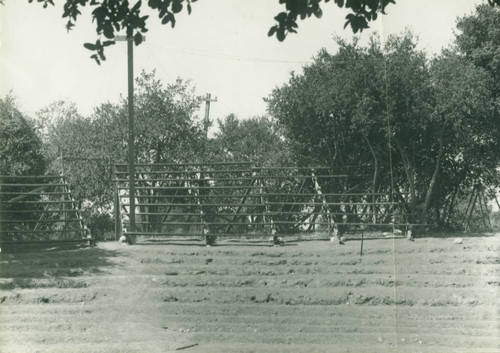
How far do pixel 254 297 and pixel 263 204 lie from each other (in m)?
4.90

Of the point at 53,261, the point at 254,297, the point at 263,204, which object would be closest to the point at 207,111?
the point at 263,204

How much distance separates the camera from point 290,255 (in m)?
13.7

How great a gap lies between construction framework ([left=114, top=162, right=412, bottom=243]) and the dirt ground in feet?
4.24

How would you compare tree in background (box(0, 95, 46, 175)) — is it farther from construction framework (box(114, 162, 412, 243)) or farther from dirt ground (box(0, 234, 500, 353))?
dirt ground (box(0, 234, 500, 353))

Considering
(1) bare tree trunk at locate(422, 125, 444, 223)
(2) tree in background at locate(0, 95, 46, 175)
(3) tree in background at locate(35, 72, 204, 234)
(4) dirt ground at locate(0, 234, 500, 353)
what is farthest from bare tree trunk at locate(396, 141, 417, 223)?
(2) tree in background at locate(0, 95, 46, 175)

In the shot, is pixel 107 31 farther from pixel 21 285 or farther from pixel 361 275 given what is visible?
pixel 361 275

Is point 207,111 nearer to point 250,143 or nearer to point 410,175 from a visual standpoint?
point 250,143

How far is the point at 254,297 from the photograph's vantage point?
1096cm

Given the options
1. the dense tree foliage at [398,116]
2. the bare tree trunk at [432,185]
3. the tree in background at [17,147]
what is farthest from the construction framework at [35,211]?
the bare tree trunk at [432,185]

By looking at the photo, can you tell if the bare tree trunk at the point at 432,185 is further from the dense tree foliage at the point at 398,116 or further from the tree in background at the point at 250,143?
the tree in background at the point at 250,143

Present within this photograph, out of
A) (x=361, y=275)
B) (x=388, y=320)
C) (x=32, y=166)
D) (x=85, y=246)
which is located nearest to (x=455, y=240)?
(x=361, y=275)

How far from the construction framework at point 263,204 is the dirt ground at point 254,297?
129 cm

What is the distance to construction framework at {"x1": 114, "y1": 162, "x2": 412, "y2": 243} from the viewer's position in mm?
15875

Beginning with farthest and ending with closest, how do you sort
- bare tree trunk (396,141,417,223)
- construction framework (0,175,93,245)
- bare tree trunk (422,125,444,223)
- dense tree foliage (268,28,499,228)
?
bare tree trunk (396,141,417,223)
bare tree trunk (422,125,444,223)
dense tree foliage (268,28,499,228)
construction framework (0,175,93,245)
